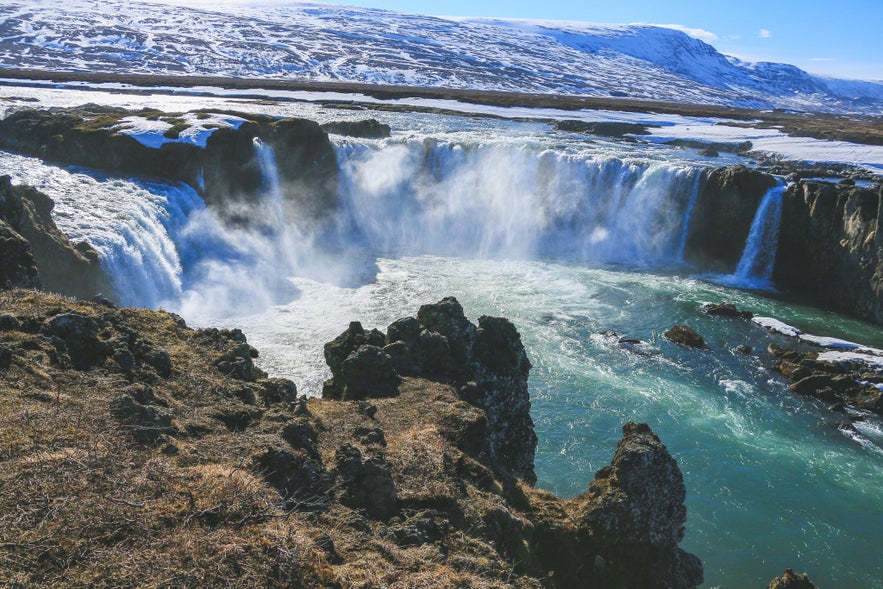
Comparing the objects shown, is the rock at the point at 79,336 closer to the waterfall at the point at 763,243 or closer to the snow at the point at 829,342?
the snow at the point at 829,342

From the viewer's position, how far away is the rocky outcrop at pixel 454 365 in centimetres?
1448

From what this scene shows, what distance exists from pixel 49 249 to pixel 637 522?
20.6m

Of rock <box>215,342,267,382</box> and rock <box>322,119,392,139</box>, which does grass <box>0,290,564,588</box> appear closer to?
rock <box>215,342,267,382</box>

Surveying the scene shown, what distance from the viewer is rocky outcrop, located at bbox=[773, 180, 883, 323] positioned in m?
33.2

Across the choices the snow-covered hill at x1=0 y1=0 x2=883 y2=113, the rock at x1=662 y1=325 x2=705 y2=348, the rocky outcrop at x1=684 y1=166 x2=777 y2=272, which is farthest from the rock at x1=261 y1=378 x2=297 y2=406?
the snow-covered hill at x1=0 y1=0 x2=883 y2=113

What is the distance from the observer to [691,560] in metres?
11.8

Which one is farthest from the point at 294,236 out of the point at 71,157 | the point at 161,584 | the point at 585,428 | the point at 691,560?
the point at 161,584

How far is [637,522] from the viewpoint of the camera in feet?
35.4

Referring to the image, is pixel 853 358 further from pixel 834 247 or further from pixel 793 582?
pixel 793 582

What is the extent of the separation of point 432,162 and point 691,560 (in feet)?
138

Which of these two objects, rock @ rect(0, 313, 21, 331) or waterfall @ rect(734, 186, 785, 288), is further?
waterfall @ rect(734, 186, 785, 288)

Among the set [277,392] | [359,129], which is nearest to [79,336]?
[277,392]

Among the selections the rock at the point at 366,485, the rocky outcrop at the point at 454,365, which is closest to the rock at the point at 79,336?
the rock at the point at 366,485

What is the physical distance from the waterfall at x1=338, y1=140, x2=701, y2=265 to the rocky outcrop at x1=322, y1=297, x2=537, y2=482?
26.3 meters
